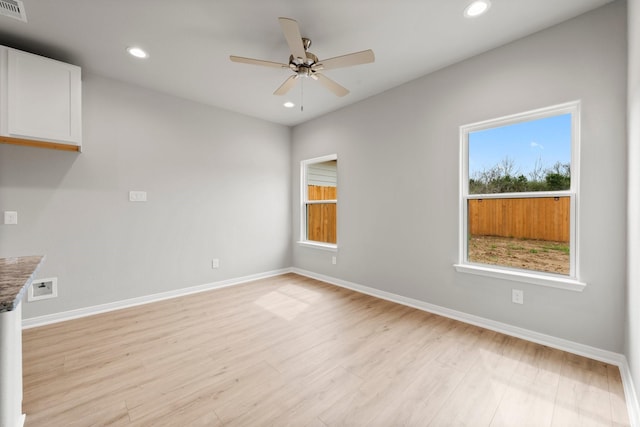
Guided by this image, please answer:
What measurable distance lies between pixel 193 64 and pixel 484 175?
3.32 m

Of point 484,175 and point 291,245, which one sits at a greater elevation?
point 484,175

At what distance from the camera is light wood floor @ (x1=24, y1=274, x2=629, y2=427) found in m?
1.62

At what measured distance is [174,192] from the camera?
3723 millimetres

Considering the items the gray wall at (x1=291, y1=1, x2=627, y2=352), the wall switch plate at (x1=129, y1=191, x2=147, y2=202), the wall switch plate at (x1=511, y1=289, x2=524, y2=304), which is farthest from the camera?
the wall switch plate at (x1=129, y1=191, x2=147, y2=202)

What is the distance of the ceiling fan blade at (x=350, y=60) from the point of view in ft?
7.00

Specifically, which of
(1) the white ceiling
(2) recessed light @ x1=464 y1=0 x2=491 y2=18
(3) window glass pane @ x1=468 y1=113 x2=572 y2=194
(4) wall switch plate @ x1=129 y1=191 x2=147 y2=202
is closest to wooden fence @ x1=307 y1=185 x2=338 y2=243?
(1) the white ceiling

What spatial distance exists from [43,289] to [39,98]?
1.94m

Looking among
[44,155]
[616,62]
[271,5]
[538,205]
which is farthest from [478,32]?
[44,155]

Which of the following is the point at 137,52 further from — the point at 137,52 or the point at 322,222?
the point at 322,222

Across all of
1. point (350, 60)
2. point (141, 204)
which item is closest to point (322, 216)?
point (141, 204)

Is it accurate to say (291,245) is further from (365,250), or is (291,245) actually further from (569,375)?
(569,375)

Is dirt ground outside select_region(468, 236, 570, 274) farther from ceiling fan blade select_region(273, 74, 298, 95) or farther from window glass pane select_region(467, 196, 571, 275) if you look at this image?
ceiling fan blade select_region(273, 74, 298, 95)

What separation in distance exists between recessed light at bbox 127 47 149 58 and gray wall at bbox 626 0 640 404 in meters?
3.88

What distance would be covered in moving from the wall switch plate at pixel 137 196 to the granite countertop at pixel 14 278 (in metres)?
1.85
